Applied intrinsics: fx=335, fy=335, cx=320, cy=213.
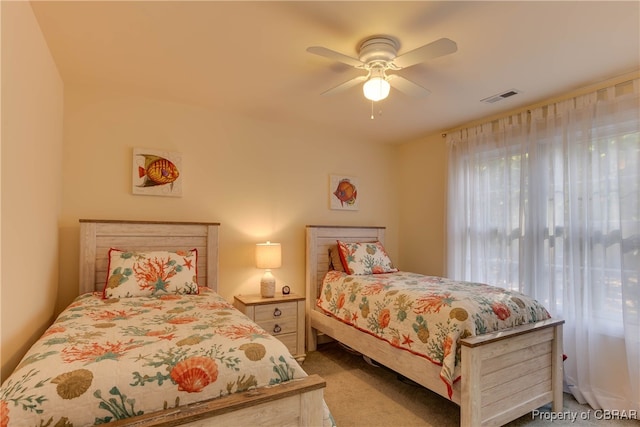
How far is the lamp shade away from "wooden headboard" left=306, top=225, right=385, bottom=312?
446mm

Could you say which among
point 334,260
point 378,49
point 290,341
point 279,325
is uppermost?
point 378,49

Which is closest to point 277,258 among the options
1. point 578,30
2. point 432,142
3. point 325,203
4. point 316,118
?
point 325,203

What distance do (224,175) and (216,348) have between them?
2190mm

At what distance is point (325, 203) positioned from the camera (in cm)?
388

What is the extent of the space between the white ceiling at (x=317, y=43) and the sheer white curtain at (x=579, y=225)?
33cm

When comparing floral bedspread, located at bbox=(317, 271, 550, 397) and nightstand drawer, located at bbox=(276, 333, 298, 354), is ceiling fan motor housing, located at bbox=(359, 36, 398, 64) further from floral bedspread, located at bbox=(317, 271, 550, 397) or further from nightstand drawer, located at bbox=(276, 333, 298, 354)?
nightstand drawer, located at bbox=(276, 333, 298, 354)

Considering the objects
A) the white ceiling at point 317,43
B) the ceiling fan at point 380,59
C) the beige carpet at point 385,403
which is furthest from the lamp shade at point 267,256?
the ceiling fan at point 380,59

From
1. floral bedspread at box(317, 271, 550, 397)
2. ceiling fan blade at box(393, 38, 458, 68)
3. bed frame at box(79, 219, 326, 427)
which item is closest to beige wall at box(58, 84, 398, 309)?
bed frame at box(79, 219, 326, 427)

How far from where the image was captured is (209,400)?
1.23m

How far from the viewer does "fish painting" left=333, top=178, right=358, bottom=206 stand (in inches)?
156

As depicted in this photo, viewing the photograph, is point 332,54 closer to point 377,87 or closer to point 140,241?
point 377,87

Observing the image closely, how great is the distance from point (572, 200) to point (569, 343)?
1130mm

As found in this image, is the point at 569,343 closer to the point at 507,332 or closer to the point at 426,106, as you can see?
the point at 507,332

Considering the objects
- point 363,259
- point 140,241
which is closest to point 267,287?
point 363,259
